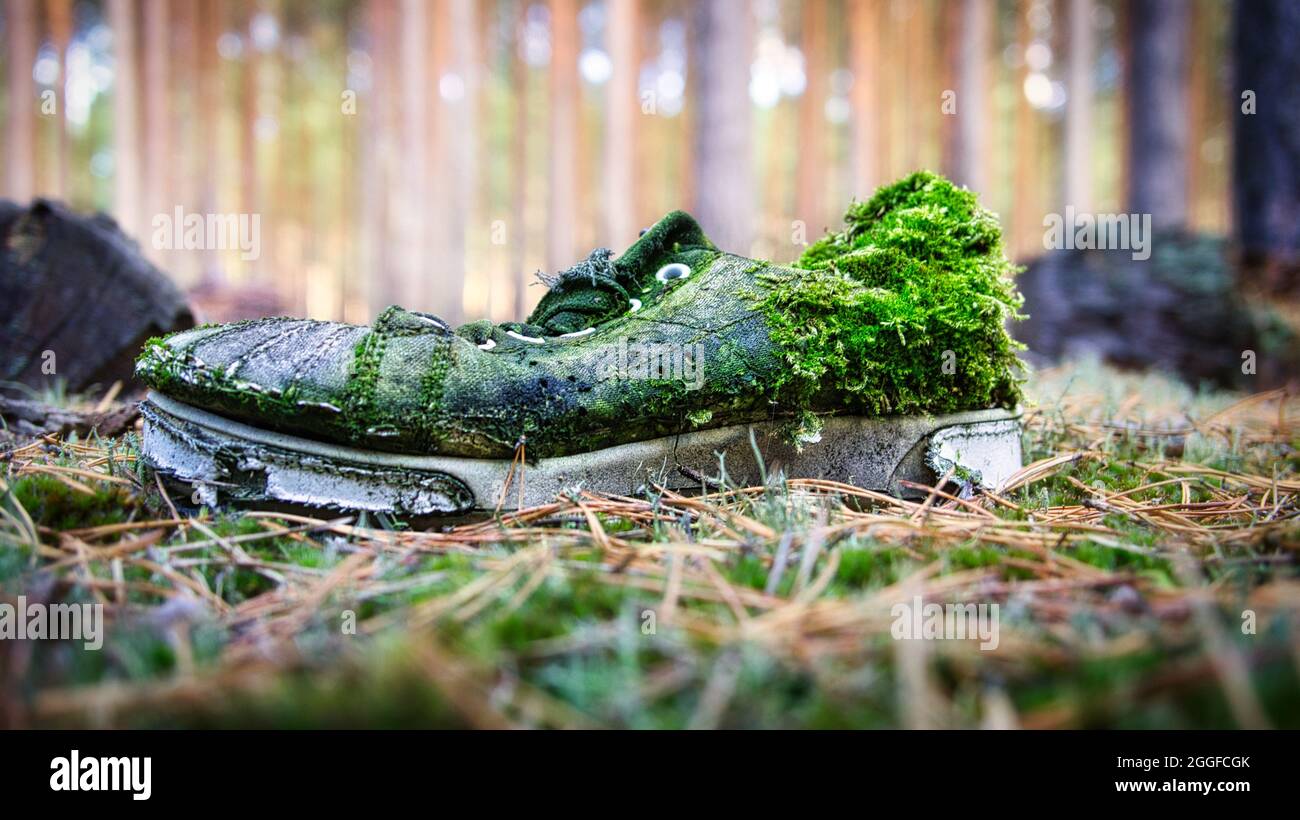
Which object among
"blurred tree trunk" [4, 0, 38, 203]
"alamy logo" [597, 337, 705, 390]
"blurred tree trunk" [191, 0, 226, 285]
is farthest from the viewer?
"blurred tree trunk" [191, 0, 226, 285]

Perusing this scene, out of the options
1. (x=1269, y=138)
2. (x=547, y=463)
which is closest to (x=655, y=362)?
(x=547, y=463)

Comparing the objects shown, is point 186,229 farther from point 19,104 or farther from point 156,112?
point 19,104

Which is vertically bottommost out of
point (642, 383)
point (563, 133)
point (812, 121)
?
point (642, 383)

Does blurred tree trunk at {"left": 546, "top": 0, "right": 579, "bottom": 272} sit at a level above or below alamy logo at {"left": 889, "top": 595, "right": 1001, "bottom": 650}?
above

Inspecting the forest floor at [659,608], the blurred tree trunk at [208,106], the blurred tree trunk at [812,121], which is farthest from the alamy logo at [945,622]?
the blurred tree trunk at [208,106]

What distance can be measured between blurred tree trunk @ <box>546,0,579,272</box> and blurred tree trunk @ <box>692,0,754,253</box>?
15.8 ft

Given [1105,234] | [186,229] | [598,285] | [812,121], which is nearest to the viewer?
[598,285]

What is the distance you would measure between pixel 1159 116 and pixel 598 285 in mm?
9474

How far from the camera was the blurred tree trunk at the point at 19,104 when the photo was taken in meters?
8.35

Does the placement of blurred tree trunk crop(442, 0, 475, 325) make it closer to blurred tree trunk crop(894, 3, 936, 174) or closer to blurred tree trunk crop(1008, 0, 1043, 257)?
blurred tree trunk crop(894, 3, 936, 174)

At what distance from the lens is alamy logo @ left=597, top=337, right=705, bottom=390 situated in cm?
158

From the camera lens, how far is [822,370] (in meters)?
1.64
